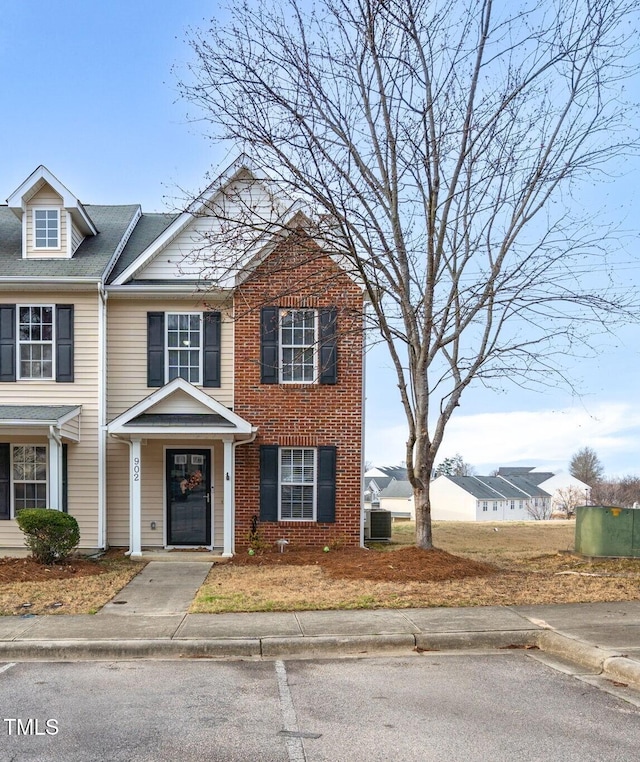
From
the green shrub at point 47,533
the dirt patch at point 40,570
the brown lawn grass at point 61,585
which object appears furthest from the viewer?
the green shrub at point 47,533

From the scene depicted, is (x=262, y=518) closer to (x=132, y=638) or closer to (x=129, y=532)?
(x=129, y=532)

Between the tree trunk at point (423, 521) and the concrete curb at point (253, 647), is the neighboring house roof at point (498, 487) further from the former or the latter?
the concrete curb at point (253, 647)

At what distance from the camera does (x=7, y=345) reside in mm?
14305

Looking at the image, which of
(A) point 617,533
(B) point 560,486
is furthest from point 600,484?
(A) point 617,533

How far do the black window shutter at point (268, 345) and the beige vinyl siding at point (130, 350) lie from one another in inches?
28.4

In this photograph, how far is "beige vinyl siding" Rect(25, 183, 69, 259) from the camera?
14797mm

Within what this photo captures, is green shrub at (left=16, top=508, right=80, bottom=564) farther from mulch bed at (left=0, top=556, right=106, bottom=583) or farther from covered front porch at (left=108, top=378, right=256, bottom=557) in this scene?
covered front porch at (left=108, top=378, right=256, bottom=557)

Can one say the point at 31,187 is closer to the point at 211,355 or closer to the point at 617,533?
the point at 211,355

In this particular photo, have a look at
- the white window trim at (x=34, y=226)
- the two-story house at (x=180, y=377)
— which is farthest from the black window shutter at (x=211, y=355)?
the white window trim at (x=34, y=226)

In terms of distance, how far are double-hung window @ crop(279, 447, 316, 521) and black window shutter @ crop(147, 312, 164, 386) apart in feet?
9.84

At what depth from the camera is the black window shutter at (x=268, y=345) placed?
1469 centimetres

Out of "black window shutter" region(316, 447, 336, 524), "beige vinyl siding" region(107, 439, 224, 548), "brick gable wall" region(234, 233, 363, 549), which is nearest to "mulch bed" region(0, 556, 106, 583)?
"beige vinyl siding" region(107, 439, 224, 548)

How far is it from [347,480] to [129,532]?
462cm

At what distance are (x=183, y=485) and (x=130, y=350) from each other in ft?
9.92
